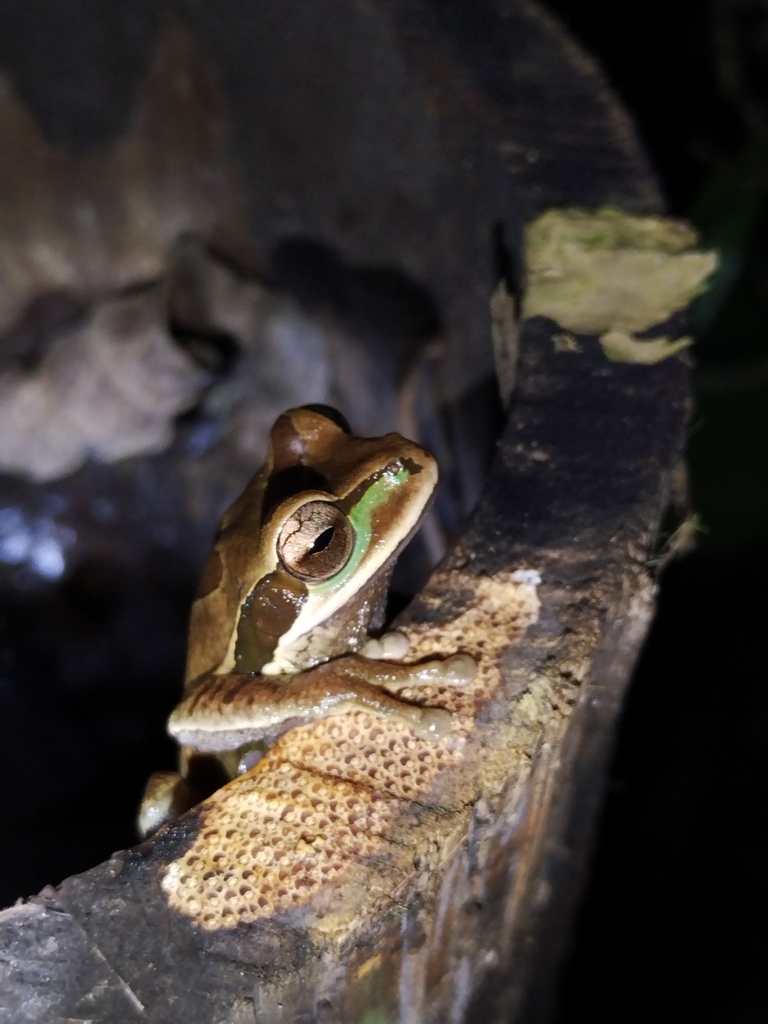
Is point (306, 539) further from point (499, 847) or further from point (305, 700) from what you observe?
point (499, 847)

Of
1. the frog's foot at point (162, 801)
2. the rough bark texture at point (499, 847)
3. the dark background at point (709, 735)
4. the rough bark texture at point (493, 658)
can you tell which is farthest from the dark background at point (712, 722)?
the frog's foot at point (162, 801)

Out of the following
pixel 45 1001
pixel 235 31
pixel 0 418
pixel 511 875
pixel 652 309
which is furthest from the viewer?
pixel 0 418

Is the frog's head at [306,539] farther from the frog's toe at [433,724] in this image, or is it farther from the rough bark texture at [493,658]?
the frog's toe at [433,724]

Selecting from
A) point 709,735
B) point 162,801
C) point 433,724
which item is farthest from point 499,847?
point 709,735

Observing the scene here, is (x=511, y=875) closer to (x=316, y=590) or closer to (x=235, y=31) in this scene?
(x=316, y=590)

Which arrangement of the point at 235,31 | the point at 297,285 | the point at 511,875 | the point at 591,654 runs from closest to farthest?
the point at 591,654
the point at 511,875
the point at 235,31
the point at 297,285

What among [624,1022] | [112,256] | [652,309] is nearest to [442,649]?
[652,309]
